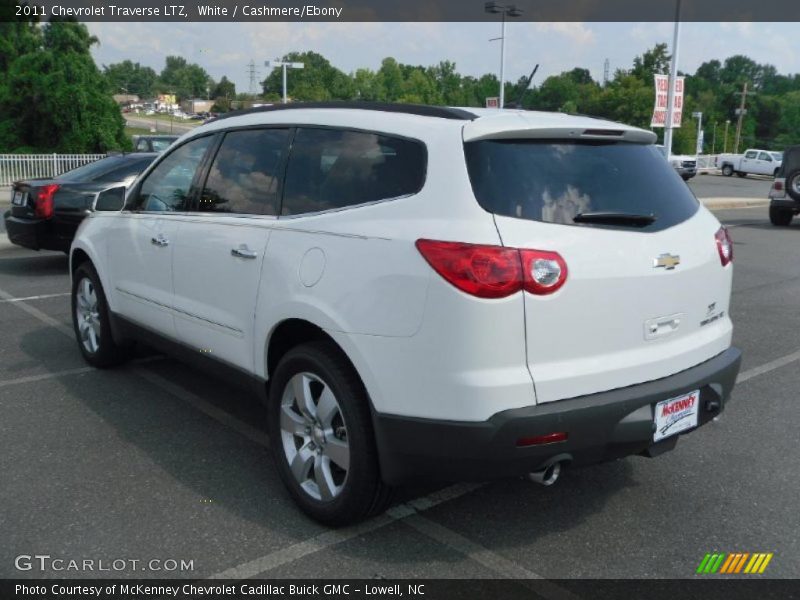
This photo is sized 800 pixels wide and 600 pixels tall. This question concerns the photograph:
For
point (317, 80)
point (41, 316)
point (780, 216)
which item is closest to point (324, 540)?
point (41, 316)

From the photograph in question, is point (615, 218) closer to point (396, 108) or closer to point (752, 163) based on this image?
point (396, 108)

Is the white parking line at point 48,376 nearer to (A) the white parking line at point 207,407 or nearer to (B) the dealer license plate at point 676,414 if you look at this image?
(A) the white parking line at point 207,407

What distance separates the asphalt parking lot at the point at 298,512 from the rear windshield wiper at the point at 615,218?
1.32 meters

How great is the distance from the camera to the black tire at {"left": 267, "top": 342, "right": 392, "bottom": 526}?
313cm

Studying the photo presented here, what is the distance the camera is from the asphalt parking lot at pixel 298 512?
3.13 metres

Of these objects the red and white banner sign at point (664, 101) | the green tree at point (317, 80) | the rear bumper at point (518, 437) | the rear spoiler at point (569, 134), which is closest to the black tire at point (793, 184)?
the red and white banner sign at point (664, 101)

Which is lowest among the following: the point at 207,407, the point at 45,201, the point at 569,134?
the point at 207,407

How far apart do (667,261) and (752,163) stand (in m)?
52.6

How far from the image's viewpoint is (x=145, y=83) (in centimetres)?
18975

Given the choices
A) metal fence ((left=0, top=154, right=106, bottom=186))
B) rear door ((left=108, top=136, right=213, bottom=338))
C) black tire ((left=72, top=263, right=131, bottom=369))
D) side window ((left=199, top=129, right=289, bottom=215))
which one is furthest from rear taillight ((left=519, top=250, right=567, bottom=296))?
metal fence ((left=0, top=154, right=106, bottom=186))

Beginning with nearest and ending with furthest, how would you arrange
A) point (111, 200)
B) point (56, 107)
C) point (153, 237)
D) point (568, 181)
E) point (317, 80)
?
point (568, 181)
point (153, 237)
point (111, 200)
point (56, 107)
point (317, 80)

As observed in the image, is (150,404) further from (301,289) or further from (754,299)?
(754,299)

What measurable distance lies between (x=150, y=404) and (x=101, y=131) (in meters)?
27.0

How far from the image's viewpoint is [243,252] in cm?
377
